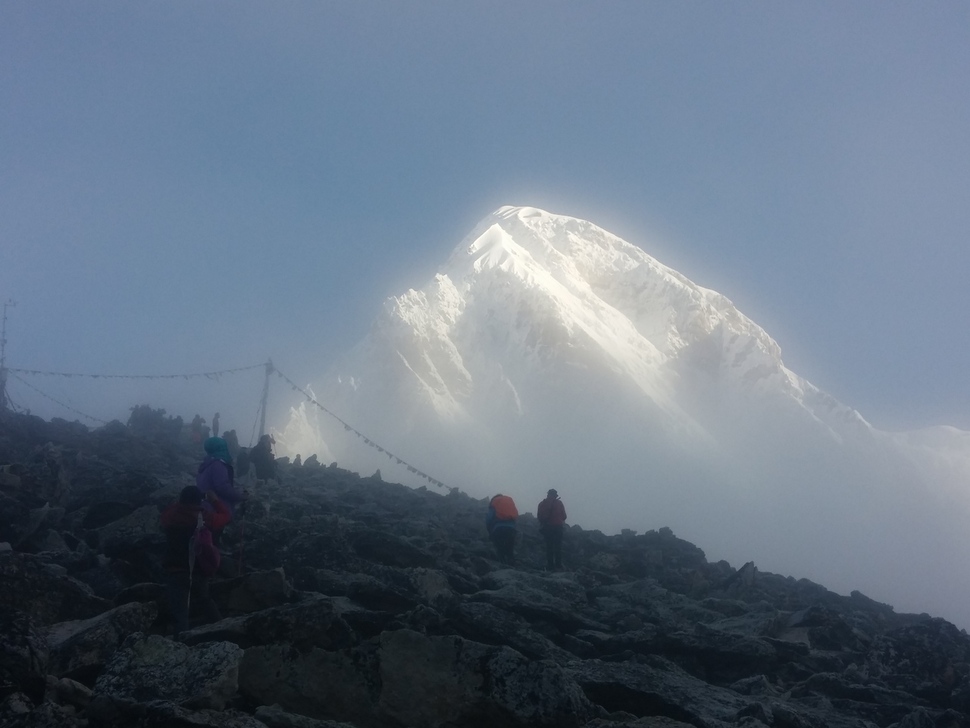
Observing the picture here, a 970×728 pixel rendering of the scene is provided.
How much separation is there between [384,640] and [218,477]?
3.43m

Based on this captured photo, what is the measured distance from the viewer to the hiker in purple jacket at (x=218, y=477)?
8312mm

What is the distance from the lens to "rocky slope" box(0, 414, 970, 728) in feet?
16.4

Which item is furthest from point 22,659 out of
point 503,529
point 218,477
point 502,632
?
point 503,529

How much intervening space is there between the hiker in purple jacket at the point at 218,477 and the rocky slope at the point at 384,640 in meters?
0.83

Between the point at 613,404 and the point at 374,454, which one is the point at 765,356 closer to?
the point at 613,404

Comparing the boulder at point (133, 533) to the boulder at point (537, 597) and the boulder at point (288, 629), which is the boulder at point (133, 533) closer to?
the boulder at point (288, 629)

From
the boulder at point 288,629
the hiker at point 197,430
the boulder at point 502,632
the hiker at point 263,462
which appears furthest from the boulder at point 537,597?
the hiker at point 197,430

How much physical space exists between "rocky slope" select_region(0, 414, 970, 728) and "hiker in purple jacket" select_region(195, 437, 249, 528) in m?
0.83

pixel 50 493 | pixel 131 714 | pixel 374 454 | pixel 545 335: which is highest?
pixel 545 335

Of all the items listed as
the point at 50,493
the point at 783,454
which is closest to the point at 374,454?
the point at 783,454

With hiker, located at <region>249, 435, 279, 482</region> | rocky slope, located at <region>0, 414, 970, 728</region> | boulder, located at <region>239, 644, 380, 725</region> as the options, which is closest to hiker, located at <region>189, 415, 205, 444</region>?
hiker, located at <region>249, 435, 279, 482</region>

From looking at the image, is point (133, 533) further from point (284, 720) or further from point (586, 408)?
point (586, 408)

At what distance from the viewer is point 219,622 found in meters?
6.45

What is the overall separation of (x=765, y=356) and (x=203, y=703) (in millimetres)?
90957
